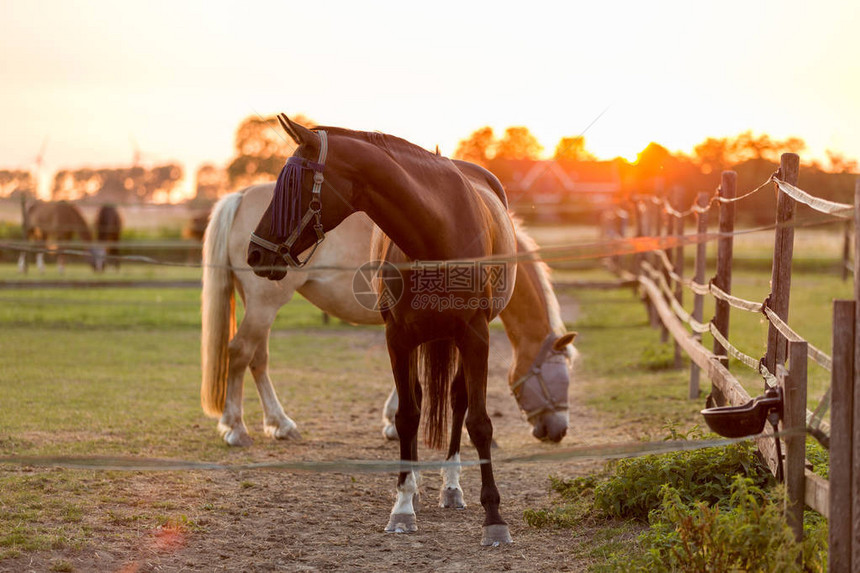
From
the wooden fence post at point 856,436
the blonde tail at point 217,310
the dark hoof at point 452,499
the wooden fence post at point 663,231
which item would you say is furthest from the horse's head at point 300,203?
the wooden fence post at point 663,231

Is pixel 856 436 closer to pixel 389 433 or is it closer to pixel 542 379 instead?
pixel 542 379

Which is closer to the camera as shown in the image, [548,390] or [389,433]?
[548,390]

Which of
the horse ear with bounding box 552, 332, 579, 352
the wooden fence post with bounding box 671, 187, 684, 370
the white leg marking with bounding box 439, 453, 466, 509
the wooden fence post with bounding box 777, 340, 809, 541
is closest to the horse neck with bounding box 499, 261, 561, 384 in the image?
the horse ear with bounding box 552, 332, 579, 352

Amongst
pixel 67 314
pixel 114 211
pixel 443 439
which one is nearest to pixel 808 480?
pixel 443 439

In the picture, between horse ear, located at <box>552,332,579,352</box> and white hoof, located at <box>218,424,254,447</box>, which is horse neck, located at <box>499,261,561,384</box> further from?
white hoof, located at <box>218,424,254,447</box>

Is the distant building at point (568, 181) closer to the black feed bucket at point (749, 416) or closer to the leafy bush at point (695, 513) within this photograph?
the leafy bush at point (695, 513)

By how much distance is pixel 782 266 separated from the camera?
3605 millimetres

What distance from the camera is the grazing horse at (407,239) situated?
3504 mm

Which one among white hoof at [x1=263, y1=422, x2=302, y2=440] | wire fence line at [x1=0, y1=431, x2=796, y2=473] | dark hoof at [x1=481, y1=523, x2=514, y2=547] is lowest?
white hoof at [x1=263, y1=422, x2=302, y2=440]

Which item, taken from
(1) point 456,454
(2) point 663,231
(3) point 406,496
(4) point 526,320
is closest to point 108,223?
(2) point 663,231

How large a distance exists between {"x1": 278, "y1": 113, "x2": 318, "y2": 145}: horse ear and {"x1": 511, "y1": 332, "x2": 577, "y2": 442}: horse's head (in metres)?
2.61

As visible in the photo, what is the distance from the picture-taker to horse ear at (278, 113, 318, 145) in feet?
11.2

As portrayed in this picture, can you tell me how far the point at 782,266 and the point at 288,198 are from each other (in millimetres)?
2219

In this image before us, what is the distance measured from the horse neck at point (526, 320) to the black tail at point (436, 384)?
116 centimetres
